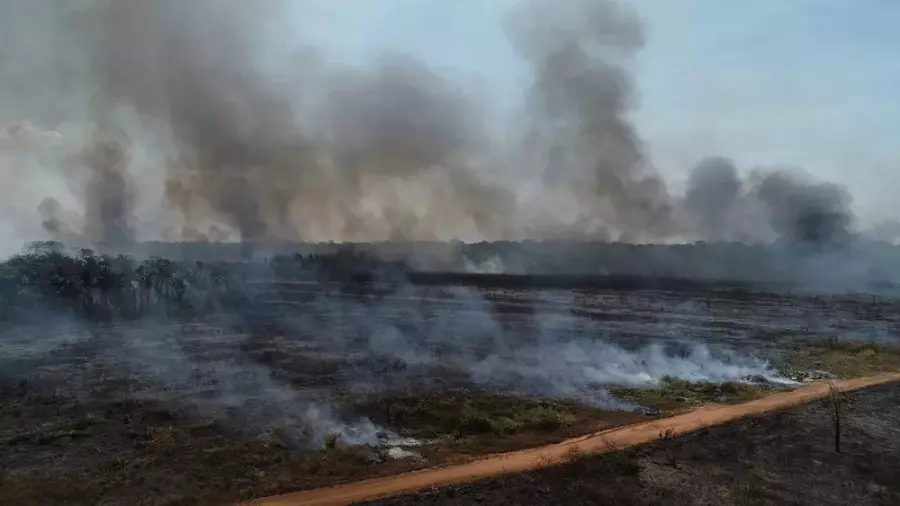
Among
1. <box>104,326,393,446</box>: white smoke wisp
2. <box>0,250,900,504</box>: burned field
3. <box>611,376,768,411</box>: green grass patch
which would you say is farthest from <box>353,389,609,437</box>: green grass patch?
<box>611,376,768,411</box>: green grass patch

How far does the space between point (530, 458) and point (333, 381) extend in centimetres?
1584

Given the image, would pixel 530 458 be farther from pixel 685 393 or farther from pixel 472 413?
pixel 685 393

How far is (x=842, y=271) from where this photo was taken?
128 metres

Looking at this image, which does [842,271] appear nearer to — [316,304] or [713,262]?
[713,262]

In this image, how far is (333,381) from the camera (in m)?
36.0

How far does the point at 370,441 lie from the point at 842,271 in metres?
133

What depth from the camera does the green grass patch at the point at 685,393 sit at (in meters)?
33.2

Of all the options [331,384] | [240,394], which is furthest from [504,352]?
[240,394]

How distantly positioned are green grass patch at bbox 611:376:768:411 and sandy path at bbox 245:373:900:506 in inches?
47.3

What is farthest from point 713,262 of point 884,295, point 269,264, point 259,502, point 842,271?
point 259,502

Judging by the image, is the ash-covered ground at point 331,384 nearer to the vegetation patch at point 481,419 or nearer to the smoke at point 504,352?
the vegetation patch at point 481,419

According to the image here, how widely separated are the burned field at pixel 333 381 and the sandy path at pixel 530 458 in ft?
2.95

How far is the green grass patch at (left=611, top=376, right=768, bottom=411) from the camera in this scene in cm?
3322

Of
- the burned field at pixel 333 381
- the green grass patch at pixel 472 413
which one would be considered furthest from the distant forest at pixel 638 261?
the green grass patch at pixel 472 413
